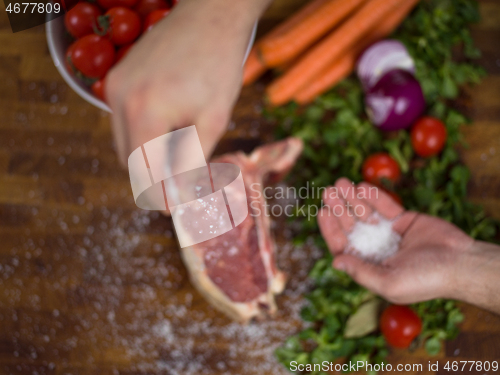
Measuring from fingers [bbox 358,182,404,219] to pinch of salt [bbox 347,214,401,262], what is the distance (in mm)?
25

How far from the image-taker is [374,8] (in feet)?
4.86

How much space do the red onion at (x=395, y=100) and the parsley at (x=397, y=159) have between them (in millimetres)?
77

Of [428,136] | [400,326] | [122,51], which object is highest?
[122,51]

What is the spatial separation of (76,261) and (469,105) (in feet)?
5.07

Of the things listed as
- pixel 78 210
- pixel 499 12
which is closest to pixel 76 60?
pixel 78 210

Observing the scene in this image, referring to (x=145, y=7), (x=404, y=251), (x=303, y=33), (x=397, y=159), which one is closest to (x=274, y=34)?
(x=303, y=33)

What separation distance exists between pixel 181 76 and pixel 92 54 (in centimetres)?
31

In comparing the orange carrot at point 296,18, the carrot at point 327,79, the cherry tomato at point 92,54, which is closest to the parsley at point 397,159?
the carrot at point 327,79

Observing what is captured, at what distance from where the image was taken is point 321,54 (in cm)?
152

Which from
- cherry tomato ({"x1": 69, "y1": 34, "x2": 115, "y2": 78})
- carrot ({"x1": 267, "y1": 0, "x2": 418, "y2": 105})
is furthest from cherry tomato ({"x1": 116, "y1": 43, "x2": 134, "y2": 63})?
carrot ({"x1": 267, "y1": 0, "x2": 418, "y2": 105})

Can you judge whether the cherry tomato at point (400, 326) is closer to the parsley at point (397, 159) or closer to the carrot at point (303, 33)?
the parsley at point (397, 159)

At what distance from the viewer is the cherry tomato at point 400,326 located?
50.9 inches

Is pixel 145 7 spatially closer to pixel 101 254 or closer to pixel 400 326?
pixel 101 254

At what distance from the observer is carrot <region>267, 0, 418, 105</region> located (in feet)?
4.95
